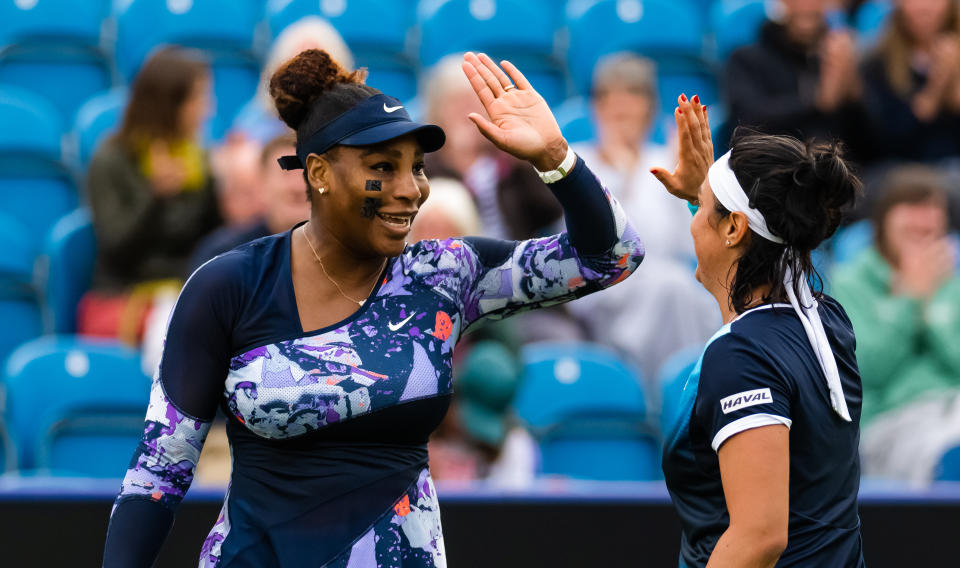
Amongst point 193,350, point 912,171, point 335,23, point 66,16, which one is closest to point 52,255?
point 66,16

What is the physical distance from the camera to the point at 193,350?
2.12 meters

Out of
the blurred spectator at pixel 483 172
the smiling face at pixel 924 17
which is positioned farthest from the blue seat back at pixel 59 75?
the smiling face at pixel 924 17

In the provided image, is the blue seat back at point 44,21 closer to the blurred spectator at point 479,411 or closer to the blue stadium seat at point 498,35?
the blue stadium seat at point 498,35

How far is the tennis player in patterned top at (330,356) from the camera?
2.10 meters

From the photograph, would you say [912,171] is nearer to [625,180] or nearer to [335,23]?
[625,180]

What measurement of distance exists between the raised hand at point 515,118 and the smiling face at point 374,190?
0.50 ft

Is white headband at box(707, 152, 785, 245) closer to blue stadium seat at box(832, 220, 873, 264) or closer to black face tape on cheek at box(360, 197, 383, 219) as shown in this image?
black face tape on cheek at box(360, 197, 383, 219)

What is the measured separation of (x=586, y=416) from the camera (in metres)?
4.57

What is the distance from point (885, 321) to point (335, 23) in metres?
3.36

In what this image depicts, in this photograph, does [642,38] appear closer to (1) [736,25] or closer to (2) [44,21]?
(1) [736,25]

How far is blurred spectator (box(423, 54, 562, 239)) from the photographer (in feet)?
17.1

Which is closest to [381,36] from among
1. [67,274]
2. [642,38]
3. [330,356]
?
[642,38]

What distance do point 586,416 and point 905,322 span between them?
50.1 inches

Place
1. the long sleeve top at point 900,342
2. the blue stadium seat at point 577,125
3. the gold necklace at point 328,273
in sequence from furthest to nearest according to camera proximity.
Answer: the blue stadium seat at point 577,125, the long sleeve top at point 900,342, the gold necklace at point 328,273
